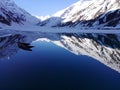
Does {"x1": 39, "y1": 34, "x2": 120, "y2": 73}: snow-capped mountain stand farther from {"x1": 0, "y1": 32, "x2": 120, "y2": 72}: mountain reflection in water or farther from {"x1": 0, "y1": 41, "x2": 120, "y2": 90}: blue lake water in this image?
{"x1": 0, "y1": 41, "x2": 120, "y2": 90}: blue lake water

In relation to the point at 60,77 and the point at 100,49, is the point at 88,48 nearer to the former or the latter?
the point at 100,49

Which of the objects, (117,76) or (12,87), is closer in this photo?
(12,87)

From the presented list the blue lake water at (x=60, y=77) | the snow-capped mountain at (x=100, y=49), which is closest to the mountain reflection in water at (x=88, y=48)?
the snow-capped mountain at (x=100, y=49)

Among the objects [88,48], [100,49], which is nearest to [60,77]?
[100,49]

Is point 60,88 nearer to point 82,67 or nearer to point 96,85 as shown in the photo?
point 96,85

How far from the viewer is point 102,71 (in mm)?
23453

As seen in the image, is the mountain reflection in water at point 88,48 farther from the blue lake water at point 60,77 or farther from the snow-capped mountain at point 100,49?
the blue lake water at point 60,77

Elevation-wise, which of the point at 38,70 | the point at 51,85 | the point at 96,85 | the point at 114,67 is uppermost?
the point at 38,70

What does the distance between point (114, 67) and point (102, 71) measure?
2.39m

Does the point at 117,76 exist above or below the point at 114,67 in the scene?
below

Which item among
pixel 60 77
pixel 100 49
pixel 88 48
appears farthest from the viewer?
pixel 88 48

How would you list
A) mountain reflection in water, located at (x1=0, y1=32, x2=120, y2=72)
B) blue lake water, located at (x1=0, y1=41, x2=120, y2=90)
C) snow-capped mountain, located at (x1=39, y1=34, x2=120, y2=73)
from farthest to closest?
mountain reflection in water, located at (x1=0, y1=32, x2=120, y2=72), snow-capped mountain, located at (x1=39, y1=34, x2=120, y2=73), blue lake water, located at (x1=0, y1=41, x2=120, y2=90)

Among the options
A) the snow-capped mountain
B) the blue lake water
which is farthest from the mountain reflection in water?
the blue lake water

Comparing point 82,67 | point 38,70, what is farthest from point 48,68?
point 82,67
